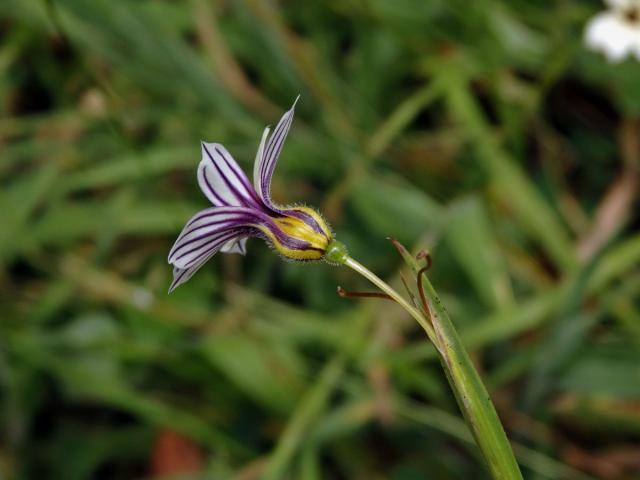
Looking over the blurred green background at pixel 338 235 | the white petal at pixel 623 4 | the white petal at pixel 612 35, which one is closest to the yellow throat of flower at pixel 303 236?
the blurred green background at pixel 338 235

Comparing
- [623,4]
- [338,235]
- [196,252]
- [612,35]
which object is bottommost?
[196,252]

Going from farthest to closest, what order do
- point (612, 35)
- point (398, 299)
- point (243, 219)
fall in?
point (612, 35) → point (243, 219) → point (398, 299)

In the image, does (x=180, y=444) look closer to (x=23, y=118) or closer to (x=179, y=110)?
(x=179, y=110)

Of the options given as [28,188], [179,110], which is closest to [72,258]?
[28,188]

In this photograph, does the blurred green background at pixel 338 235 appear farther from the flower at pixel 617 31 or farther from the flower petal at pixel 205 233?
the flower petal at pixel 205 233

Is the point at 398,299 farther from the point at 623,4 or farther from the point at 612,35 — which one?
the point at 623,4

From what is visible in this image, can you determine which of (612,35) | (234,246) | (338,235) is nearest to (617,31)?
(612,35)

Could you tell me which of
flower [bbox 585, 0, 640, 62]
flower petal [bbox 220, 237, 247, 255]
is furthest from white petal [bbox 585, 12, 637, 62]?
flower petal [bbox 220, 237, 247, 255]
